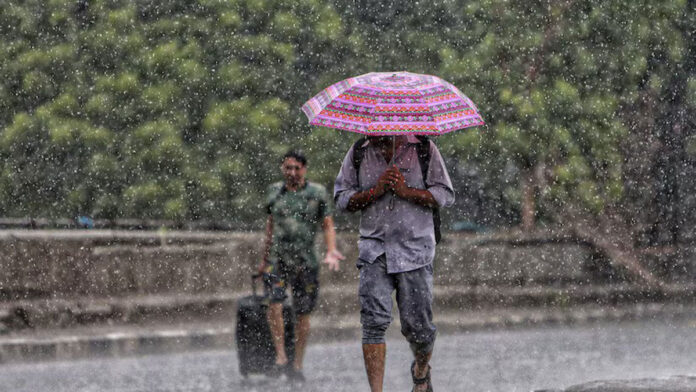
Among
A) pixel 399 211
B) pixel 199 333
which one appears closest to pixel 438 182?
pixel 399 211

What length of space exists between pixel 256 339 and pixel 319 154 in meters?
10.7

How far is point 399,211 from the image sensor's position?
693 cm

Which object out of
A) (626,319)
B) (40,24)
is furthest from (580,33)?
(40,24)

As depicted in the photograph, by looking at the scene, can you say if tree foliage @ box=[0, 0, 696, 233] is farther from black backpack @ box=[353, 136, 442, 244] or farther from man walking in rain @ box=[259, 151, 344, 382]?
black backpack @ box=[353, 136, 442, 244]

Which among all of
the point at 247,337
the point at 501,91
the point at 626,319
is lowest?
the point at 626,319

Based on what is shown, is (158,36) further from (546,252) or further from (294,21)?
(546,252)

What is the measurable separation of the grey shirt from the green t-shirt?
85.4 inches

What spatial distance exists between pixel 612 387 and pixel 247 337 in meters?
2.99

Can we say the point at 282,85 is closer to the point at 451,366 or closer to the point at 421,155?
the point at 451,366

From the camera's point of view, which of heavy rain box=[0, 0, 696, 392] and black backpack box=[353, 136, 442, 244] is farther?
heavy rain box=[0, 0, 696, 392]

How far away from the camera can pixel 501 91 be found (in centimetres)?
1909

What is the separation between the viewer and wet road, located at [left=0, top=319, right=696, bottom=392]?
9.12m

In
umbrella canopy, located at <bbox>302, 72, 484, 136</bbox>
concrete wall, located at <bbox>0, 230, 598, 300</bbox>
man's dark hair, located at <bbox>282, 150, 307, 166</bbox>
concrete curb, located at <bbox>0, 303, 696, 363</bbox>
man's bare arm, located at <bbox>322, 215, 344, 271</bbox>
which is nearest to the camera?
umbrella canopy, located at <bbox>302, 72, 484, 136</bbox>

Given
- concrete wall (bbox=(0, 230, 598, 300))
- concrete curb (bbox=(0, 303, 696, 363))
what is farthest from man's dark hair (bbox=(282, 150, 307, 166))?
concrete wall (bbox=(0, 230, 598, 300))
